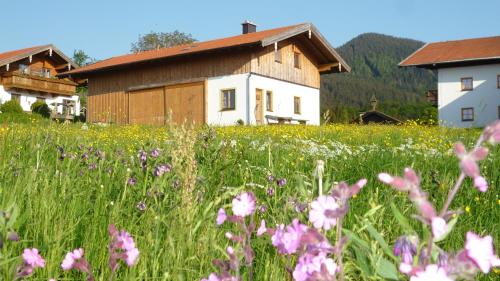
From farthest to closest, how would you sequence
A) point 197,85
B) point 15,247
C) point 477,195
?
point 197,85 → point 477,195 → point 15,247

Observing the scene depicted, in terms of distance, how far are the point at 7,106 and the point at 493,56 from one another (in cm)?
3405

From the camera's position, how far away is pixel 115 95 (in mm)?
32875

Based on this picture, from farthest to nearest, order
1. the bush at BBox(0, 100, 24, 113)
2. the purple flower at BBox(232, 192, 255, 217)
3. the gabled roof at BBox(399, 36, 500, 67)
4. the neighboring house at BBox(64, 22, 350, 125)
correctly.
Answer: the gabled roof at BBox(399, 36, 500, 67), the bush at BBox(0, 100, 24, 113), the neighboring house at BBox(64, 22, 350, 125), the purple flower at BBox(232, 192, 255, 217)

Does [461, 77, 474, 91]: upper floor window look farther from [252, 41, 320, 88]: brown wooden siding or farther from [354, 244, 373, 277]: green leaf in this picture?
[354, 244, 373, 277]: green leaf

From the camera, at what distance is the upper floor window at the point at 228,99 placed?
1117 inches

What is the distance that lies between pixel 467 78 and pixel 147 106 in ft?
80.3

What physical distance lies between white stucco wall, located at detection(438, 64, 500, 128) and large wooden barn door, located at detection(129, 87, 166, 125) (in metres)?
20.9

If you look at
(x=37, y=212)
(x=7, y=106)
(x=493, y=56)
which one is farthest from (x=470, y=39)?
(x=37, y=212)

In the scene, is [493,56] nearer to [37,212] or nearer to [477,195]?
[477,195]

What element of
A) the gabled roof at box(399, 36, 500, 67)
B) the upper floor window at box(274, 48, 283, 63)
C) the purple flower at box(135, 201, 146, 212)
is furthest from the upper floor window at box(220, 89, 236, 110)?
the purple flower at box(135, 201, 146, 212)

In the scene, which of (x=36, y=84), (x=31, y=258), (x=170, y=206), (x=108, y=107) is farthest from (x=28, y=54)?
(x=31, y=258)

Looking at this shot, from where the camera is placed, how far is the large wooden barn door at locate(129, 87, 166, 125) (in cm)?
3064

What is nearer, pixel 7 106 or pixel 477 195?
pixel 477 195

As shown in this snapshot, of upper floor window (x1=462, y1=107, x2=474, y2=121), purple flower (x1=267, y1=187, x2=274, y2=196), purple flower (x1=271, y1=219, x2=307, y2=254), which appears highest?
upper floor window (x1=462, y1=107, x2=474, y2=121)
